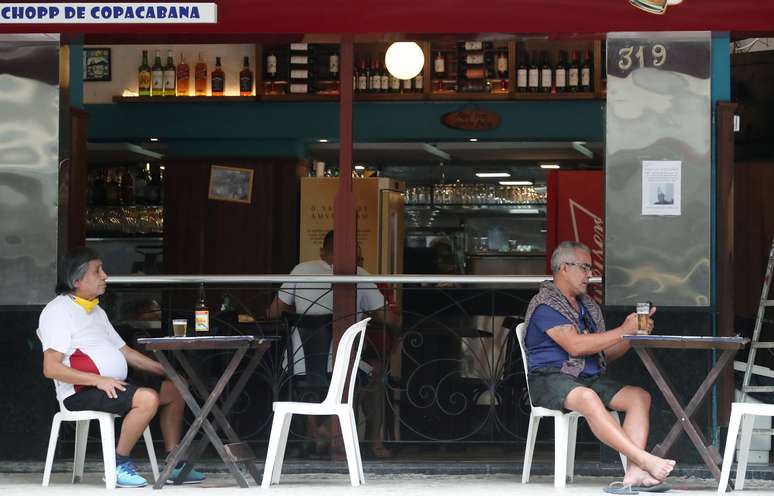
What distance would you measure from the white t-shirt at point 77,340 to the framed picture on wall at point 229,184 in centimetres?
499

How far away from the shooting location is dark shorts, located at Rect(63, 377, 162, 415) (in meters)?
6.21

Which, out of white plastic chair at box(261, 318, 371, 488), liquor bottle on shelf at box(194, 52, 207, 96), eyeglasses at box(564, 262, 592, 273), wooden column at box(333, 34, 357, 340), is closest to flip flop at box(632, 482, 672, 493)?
eyeglasses at box(564, 262, 592, 273)

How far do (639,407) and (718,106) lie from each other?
5.86ft

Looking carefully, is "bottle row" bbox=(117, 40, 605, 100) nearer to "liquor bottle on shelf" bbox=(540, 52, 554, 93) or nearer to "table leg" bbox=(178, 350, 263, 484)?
"liquor bottle on shelf" bbox=(540, 52, 554, 93)

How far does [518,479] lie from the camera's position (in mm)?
6902

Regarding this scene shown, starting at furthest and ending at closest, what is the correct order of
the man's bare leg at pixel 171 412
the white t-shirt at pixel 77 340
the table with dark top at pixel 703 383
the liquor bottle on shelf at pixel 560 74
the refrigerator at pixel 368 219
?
the liquor bottle on shelf at pixel 560 74
the refrigerator at pixel 368 219
the man's bare leg at pixel 171 412
the white t-shirt at pixel 77 340
the table with dark top at pixel 703 383

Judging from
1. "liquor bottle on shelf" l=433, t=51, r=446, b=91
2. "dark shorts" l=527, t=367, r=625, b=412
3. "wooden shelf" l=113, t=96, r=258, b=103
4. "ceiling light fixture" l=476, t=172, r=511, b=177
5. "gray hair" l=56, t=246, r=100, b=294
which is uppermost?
"liquor bottle on shelf" l=433, t=51, r=446, b=91

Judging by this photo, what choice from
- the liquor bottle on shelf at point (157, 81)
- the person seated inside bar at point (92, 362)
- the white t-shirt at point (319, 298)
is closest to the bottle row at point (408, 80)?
the liquor bottle on shelf at point (157, 81)

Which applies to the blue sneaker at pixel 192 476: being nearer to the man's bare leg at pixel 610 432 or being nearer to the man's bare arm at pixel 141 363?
the man's bare arm at pixel 141 363

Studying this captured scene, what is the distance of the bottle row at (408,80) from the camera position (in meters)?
10.8

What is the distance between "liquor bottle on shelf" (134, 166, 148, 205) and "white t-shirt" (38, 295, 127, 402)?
5.63 metres

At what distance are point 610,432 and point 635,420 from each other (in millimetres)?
241

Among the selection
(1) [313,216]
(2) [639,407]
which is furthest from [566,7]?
(1) [313,216]

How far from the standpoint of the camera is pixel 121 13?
23.3 ft
